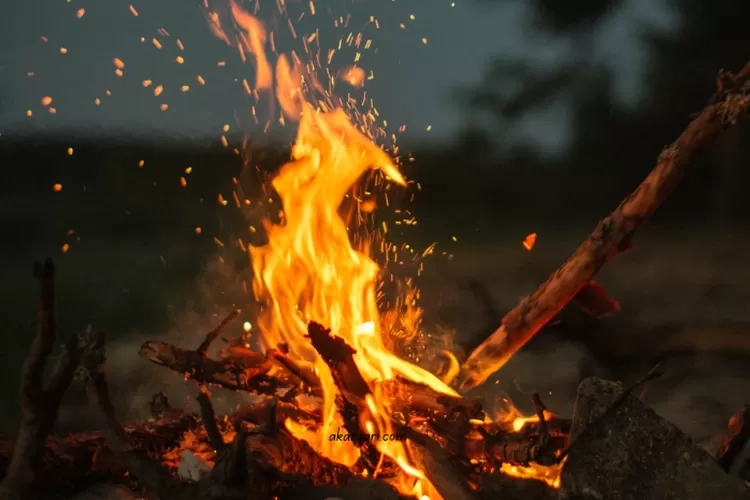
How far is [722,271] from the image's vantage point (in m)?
3.49

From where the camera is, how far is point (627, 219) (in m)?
2.20

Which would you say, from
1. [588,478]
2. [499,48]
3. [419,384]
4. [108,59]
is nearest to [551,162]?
[499,48]

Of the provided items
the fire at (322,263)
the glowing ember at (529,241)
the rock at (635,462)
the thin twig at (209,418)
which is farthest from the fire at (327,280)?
the glowing ember at (529,241)

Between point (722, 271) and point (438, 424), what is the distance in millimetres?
2484

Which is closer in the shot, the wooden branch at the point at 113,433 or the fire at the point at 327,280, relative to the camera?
the wooden branch at the point at 113,433

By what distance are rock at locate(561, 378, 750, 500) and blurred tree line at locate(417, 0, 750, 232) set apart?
80.5 inches

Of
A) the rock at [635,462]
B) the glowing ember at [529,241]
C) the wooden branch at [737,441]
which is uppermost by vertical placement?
the glowing ember at [529,241]

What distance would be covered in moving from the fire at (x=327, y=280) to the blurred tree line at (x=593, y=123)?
0.84 metres

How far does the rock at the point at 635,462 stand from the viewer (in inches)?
62.2

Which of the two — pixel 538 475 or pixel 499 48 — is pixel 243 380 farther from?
pixel 499 48

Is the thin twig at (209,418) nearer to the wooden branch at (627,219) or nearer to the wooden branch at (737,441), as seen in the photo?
the wooden branch at (627,219)

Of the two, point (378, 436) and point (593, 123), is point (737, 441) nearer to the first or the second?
point (378, 436)

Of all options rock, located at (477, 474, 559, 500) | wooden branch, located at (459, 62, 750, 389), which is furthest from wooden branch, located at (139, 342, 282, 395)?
wooden branch, located at (459, 62, 750, 389)

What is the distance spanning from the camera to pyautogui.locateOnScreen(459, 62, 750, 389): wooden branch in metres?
2.09
